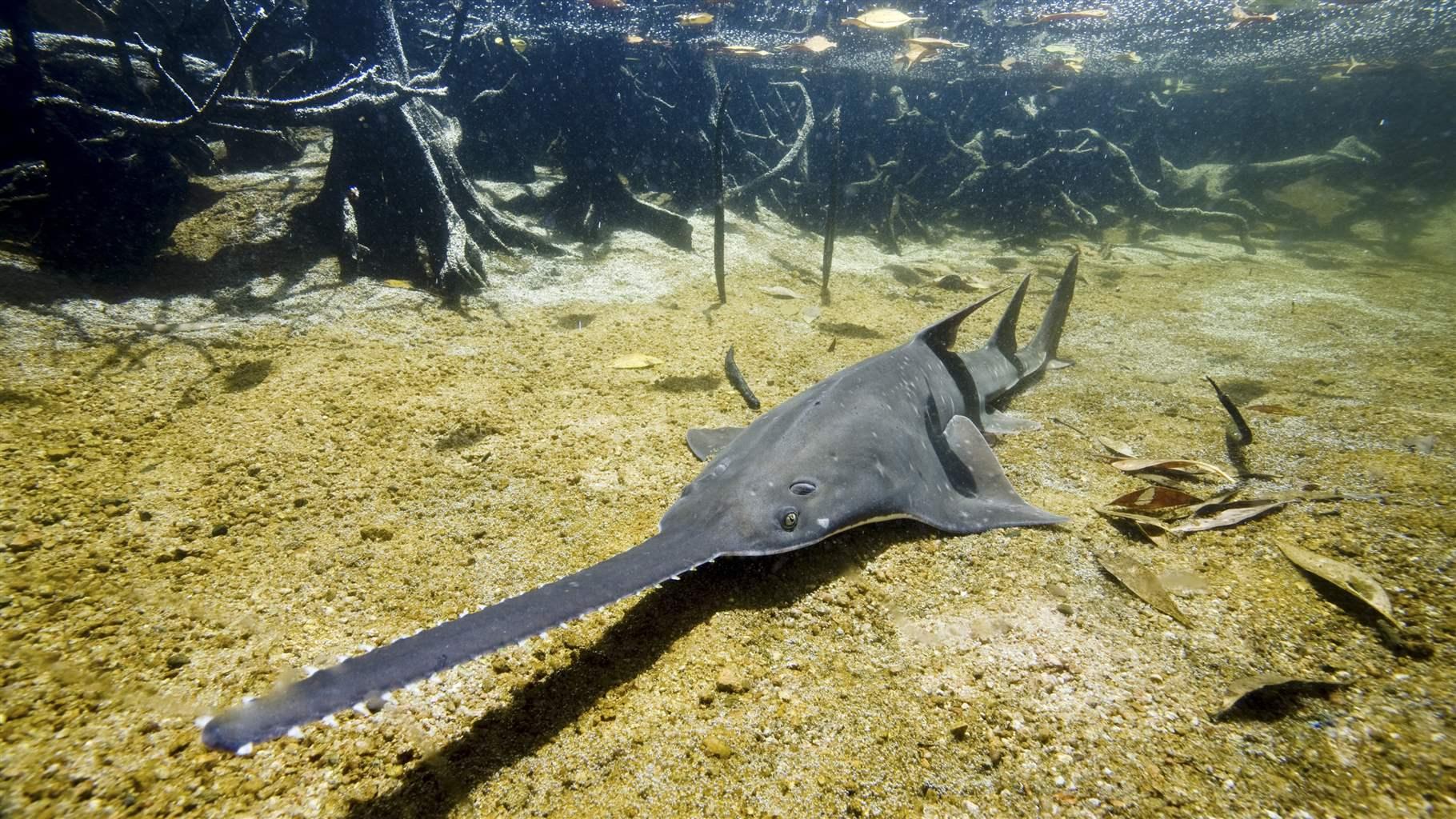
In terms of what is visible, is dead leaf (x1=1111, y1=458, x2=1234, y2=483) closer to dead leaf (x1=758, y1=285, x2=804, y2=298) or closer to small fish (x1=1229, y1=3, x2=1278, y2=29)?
dead leaf (x1=758, y1=285, x2=804, y2=298)

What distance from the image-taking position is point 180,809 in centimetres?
147

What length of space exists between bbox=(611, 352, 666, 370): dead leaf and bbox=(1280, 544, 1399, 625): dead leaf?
423 centimetres

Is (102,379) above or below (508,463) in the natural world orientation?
above

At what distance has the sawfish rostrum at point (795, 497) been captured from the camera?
1.39 m

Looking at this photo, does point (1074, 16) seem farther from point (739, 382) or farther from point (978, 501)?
point (978, 501)

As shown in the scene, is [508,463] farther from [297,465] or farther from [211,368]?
[211,368]

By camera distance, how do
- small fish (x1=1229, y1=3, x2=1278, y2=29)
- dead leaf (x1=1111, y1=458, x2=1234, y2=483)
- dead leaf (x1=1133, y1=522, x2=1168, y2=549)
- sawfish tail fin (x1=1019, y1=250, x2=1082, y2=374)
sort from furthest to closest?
small fish (x1=1229, y1=3, x2=1278, y2=29), sawfish tail fin (x1=1019, y1=250, x2=1082, y2=374), dead leaf (x1=1111, y1=458, x2=1234, y2=483), dead leaf (x1=1133, y1=522, x2=1168, y2=549)

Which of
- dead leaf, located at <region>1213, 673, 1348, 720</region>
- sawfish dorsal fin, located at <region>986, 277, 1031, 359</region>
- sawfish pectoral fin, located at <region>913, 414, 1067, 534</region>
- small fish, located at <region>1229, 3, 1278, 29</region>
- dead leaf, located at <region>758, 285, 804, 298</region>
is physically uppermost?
small fish, located at <region>1229, 3, 1278, 29</region>

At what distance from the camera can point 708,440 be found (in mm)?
3512

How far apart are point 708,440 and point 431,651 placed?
2.21 meters

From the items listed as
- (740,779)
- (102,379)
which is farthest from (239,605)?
(102,379)

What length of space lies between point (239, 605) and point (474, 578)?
2.90ft

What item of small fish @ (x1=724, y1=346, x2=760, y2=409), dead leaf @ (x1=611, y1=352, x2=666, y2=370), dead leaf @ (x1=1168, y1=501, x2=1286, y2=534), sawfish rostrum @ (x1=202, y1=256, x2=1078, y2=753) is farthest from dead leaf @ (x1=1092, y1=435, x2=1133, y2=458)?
dead leaf @ (x1=611, y1=352, x2=666, y2=370)

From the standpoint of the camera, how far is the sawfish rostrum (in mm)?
1394
